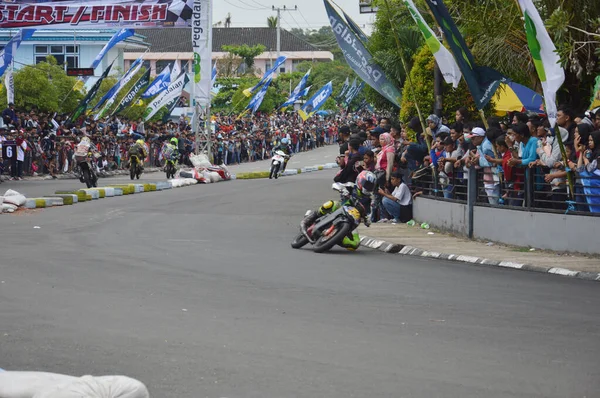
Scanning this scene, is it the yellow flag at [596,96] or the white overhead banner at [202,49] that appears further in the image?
the white overhead banner at [202,49]

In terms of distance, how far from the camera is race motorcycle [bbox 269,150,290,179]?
40719mm

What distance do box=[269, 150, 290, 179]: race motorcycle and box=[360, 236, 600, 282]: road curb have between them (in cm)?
2268

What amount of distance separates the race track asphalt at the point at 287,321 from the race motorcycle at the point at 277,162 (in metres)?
23.4

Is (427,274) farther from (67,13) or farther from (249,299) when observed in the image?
(67,13)

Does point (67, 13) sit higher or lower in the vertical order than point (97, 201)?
higher

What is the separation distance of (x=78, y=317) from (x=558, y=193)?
847 centimetres

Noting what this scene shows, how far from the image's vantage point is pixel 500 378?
734 centimetres

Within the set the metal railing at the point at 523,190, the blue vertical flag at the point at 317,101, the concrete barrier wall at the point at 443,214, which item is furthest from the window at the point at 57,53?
the metal railing at the point at 523,190

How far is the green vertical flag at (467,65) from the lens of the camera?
57.5ft

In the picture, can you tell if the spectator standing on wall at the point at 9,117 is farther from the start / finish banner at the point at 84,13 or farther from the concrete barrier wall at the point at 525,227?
the concrete barrier wall at the point at 525,227

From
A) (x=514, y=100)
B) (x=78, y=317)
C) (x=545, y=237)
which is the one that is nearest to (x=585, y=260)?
(x=545, y=237)

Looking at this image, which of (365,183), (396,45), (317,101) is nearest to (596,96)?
(365,183)

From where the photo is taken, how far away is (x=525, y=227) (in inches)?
650

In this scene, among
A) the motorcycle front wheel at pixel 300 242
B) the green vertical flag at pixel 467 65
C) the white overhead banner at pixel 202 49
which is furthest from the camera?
the white overhead banner at pixel 202 49
